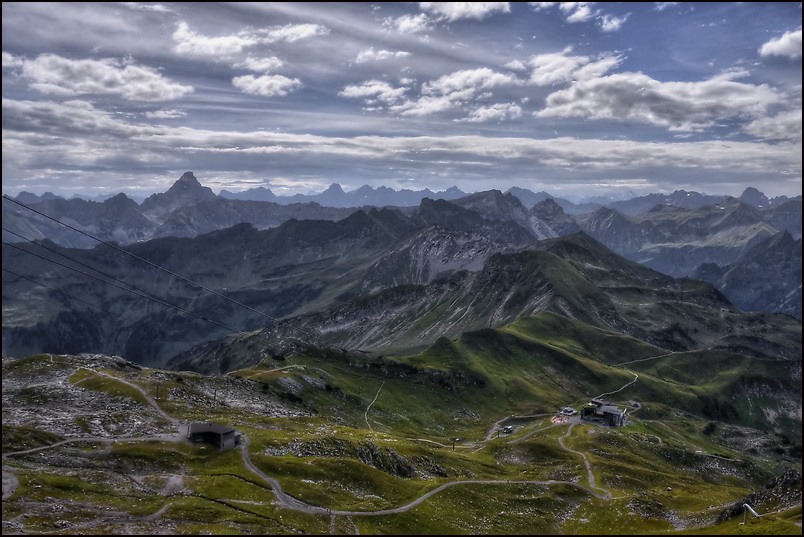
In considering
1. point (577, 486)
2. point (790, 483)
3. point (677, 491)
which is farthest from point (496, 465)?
point (790, 483)

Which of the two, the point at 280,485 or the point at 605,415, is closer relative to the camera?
the point at 280,485

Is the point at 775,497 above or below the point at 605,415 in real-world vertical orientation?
above

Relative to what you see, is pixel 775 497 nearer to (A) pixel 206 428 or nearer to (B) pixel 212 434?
(B) pixel 212 434

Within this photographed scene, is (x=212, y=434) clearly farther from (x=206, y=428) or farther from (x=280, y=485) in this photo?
(x=280, y=485)

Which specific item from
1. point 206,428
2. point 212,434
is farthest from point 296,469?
point 206,428

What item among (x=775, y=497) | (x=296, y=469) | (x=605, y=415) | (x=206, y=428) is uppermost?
(x=206, y=428)

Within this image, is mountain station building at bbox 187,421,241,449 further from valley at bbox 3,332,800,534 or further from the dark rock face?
the dark rock face

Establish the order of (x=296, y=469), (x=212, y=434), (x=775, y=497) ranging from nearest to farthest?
(x=775, y=497) → (x=296, y=469) → (x=212, y=434)

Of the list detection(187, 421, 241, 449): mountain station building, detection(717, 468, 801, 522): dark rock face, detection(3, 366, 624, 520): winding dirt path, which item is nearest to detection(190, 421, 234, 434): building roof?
detection(187, 421, 241, 449): mountain station building

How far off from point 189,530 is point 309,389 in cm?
9495

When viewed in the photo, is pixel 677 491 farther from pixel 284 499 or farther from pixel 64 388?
pixel 64 388

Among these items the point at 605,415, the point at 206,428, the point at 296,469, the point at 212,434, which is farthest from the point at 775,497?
the point at 206,428

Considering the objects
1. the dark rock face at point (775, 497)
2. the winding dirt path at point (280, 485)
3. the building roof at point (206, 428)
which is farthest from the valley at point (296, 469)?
the building roof at point (206, 428)

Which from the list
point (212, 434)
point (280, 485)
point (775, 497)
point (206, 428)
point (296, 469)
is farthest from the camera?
point (212, 434)
